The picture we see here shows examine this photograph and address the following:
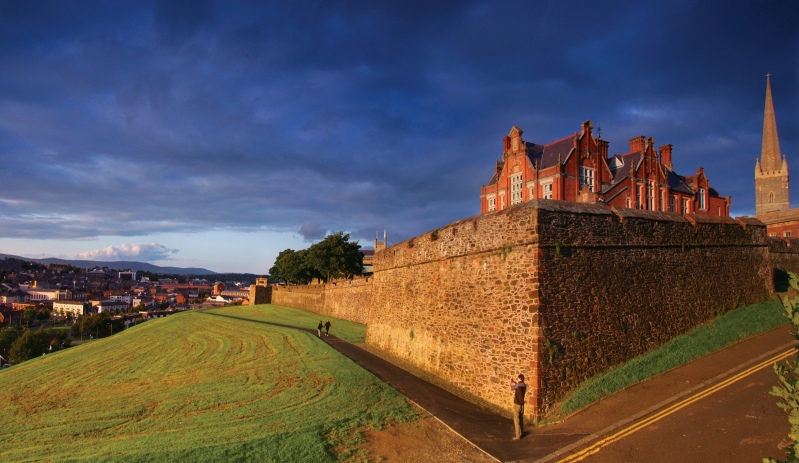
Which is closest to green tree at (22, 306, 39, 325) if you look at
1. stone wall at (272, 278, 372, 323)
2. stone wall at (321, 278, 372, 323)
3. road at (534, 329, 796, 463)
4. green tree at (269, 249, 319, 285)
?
green tree at (269, 249, 319, 285)

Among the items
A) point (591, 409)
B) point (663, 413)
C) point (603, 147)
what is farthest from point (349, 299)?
point (663, 413)

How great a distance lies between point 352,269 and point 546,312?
5643 cm

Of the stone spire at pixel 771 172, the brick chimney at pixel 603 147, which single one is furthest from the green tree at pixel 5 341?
the stone spire at pixel 771 172

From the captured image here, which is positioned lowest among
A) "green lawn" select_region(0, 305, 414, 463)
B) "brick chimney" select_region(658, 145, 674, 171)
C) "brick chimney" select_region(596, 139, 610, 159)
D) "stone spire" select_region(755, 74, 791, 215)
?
"green lawn" select_region(0, 305, 414, 463)

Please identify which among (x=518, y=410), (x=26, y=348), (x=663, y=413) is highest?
(x=663, y=413)

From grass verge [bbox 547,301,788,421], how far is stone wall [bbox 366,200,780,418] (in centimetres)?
33

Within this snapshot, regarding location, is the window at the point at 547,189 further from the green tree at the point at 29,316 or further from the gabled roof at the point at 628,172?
the green tree at the point at 29,316

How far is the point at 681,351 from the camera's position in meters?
14.7

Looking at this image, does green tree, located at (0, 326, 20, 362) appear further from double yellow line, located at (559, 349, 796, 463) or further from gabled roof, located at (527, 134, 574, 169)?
double yellow line, located at (559, 349, 796, 463)

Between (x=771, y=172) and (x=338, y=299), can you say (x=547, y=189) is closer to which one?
(x=338, y=299)

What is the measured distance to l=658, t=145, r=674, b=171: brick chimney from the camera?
145 feet

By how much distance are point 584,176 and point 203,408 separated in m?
31.4

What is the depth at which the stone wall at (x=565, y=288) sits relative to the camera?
13.4 meters

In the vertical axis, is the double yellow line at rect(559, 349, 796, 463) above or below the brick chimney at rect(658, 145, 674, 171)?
below
